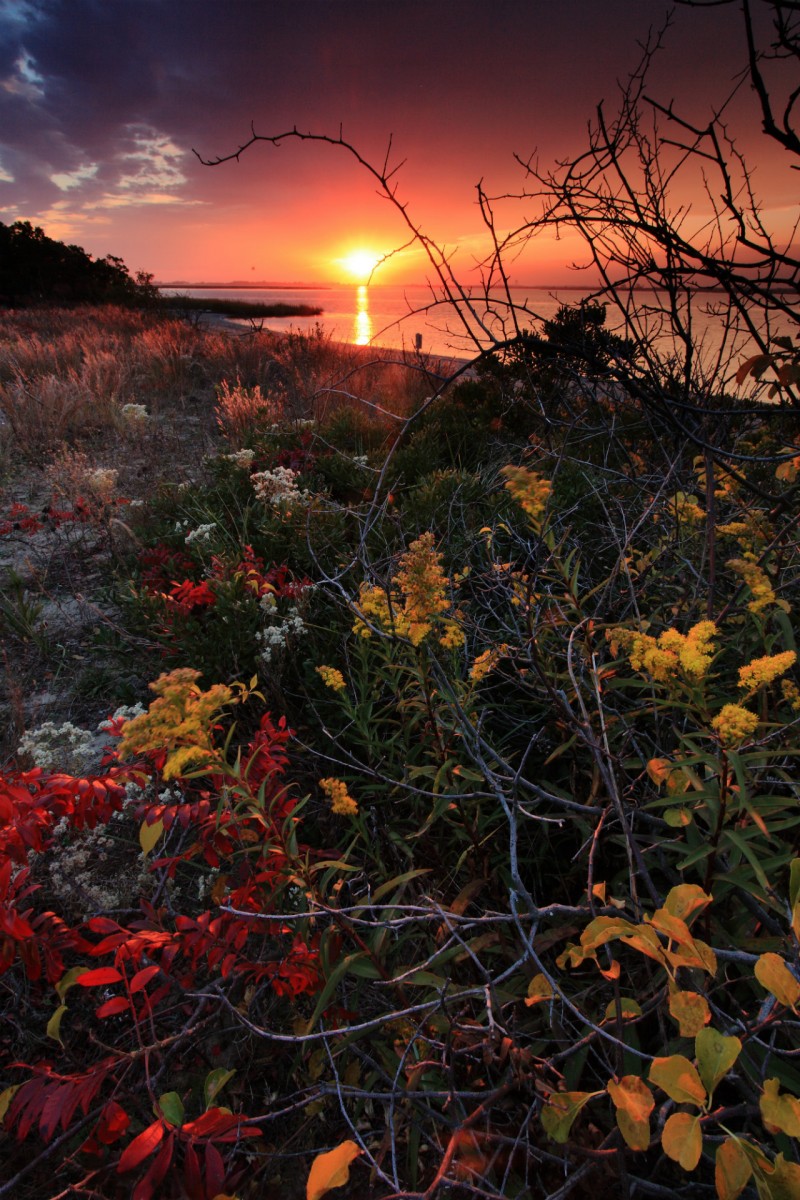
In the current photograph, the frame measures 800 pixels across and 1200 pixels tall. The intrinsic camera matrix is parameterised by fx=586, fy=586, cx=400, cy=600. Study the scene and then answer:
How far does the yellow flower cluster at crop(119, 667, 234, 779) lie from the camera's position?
1.23 m

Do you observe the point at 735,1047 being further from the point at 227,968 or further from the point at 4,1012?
the point at 4,1012

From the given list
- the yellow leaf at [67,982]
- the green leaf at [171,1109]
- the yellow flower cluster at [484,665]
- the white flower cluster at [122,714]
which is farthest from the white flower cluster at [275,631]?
the green leaf at [171,1109]

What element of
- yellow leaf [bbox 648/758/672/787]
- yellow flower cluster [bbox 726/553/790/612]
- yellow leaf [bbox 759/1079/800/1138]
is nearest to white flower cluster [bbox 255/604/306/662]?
yellow leaf [bbox 648/758/672/787]

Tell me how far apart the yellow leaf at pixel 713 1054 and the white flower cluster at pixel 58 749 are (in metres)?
2.16

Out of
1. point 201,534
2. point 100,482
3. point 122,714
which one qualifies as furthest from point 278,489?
point 122,714

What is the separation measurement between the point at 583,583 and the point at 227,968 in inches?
91.0

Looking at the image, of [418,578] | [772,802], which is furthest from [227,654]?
[772,802]

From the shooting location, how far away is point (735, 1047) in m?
0.71

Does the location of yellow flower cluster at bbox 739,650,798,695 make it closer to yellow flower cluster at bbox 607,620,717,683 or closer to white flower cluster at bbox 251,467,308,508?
yellow flower cluster at bbox 607,620,717,683

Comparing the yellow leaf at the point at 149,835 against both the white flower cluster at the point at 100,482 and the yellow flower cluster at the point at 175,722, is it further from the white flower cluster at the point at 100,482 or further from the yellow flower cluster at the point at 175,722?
the white flower cluster at the point at 100,482

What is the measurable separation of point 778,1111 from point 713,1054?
0.08m

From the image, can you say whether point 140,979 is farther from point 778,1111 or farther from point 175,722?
point 778,1111

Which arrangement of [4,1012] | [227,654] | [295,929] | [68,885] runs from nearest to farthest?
[295,929], [4,1012], [68,885], [227,654]

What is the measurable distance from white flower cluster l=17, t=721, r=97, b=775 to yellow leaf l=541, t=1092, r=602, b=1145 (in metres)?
1.95
